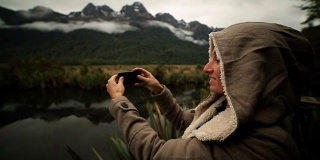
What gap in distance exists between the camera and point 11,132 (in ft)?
20.2

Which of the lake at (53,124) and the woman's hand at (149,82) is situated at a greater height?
the woman's hand at (149,82)

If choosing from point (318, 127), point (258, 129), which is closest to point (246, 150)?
point (258, 129)

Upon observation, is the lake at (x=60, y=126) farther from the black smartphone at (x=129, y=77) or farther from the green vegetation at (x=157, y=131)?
the black smartphone at (x=129, y=77)

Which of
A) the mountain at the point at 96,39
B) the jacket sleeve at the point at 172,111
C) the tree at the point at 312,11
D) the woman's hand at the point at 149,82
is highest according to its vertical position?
the tree at the point at 312,11

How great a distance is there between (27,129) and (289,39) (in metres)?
6.86

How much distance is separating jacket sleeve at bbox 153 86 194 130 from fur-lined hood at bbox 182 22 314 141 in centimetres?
60

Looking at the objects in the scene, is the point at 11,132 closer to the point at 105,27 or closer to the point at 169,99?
the point at 169,99

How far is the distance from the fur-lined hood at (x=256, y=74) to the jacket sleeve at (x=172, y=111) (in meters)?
0.60

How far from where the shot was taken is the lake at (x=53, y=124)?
5.15 m

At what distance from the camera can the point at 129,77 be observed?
143 cm

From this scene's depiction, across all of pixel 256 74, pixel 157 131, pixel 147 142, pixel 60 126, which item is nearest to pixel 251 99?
pixel 256 74

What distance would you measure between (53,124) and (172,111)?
618cm

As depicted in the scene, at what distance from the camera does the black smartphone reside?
137 cm

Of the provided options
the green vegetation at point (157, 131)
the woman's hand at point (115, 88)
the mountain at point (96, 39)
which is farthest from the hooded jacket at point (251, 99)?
the mountain at point (96, 39)
